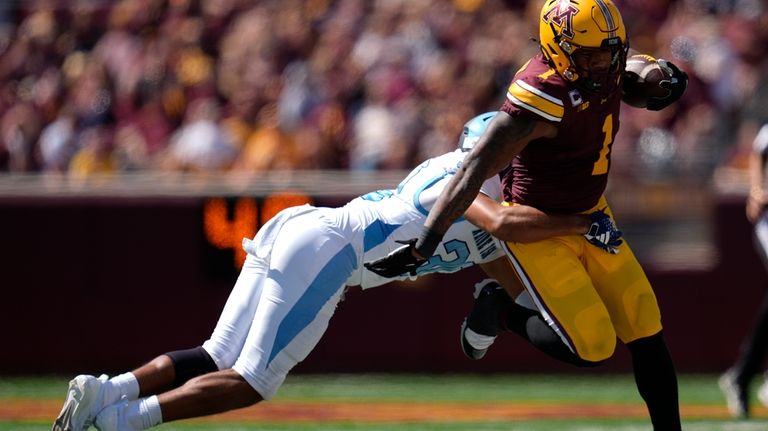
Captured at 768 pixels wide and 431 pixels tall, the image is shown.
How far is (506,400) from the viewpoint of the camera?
29.1ft

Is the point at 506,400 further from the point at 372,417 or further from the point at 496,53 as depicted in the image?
the point at 496,53

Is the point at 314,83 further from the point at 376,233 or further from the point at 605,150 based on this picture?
the point at 605,150

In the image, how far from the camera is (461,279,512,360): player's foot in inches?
226

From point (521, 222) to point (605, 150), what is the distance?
1.42 feet

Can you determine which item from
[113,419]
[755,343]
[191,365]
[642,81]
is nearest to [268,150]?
[755,343]

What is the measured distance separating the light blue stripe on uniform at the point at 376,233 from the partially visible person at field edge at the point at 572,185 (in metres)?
0.08

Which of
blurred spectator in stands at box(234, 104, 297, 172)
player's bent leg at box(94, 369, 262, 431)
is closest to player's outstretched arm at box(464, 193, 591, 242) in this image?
player's bent leg at box(94, 369, 262, 431)

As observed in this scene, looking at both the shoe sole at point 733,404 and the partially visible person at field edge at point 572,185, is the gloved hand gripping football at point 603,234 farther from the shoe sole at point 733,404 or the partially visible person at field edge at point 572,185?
the shoe sole at point 733,404

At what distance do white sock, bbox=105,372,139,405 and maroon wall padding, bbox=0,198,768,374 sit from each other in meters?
4.66

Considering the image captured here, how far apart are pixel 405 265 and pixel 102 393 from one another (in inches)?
49.9

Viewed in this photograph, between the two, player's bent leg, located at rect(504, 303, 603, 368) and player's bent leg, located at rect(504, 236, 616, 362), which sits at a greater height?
player's bent leg, located at rect(504, 236, 616, 362)

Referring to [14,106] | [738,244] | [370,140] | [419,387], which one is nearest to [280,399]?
[419,387]

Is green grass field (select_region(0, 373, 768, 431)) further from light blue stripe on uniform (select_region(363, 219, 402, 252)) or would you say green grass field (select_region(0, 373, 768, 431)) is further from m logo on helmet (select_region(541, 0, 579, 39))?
m logo on helmet (select_region(541, 0, 579, 39))

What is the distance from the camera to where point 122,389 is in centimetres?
533
